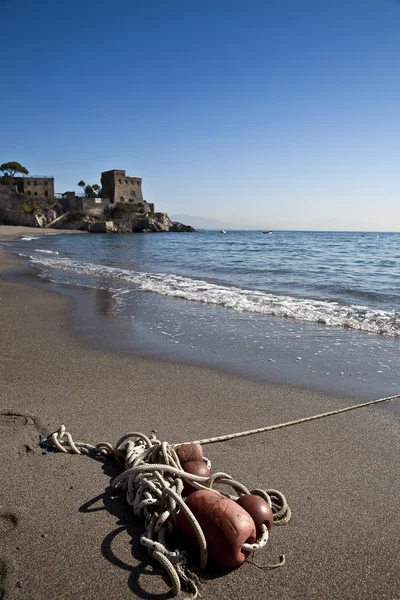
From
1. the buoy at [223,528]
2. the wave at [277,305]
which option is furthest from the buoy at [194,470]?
the wave at [277,305]

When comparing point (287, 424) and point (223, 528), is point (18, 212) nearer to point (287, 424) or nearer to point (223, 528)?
point (287, 424)

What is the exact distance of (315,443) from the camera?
3340 mm

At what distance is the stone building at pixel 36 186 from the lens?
279 feet

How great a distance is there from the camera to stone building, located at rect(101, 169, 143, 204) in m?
95.5

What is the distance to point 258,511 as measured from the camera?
217cm

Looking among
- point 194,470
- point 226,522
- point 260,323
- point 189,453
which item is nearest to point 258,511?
point 226,522

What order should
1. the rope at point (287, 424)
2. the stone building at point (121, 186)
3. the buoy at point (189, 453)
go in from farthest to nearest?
the stone building at point (121, 186) < the rope at point (287, 424) < the buoy at point (189, 453)

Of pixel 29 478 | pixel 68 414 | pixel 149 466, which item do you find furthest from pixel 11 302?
pixel 149 466

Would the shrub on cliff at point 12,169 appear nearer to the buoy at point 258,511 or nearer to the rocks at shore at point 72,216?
the rocks at shore at point 72,216

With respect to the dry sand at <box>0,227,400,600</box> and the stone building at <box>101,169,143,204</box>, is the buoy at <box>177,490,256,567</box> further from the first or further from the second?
the stone building at <box>101,169,143,204</box>

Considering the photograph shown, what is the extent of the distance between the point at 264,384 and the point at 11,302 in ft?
23.1

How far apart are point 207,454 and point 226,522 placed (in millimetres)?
1103

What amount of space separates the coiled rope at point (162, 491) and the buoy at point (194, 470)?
53 millimetres

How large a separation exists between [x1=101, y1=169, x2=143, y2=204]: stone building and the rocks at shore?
5882mm
